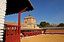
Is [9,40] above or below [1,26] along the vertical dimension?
below

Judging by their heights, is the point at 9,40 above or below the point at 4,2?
below

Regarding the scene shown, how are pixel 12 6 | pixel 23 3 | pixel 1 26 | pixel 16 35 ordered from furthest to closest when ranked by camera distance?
pixel 12 6 → pixel 23 3 → pixel 16 35 → pixel 1 26

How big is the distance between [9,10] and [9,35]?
468cm

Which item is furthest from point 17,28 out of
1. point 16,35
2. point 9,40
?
point 9,40

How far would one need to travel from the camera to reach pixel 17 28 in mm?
12312

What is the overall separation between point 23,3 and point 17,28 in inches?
88.3

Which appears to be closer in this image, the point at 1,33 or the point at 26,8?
the point at 1,33

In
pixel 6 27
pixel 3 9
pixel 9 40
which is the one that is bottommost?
pixel 9 40

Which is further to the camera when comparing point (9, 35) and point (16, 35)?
point (16, 35)

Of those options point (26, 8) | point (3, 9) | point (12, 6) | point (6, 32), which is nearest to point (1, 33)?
point (6, 32)

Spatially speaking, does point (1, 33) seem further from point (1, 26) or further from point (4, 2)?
point (4, 2)

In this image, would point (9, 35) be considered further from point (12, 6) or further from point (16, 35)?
point (12, 6)

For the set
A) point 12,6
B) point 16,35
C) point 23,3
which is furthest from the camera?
point 12,6

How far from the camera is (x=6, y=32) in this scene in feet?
36.5
